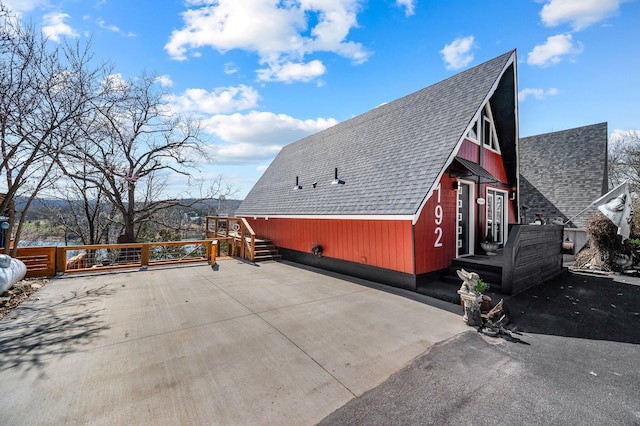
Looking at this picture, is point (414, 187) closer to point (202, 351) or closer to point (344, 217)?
point (344, 217)

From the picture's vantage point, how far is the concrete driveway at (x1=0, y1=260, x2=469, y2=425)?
2.54 metres

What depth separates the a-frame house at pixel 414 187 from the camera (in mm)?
6797

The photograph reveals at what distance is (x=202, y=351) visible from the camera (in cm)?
364

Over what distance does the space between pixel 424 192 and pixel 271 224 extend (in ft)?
26.6

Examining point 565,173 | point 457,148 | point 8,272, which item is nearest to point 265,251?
point 8,272

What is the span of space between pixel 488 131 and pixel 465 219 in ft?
12.1

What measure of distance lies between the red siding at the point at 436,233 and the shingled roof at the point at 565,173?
7509mm

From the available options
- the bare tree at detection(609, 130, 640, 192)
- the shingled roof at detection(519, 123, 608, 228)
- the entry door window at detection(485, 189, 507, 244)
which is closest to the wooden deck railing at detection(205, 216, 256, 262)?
the entry door window at detection(485, 189, 507, 244)

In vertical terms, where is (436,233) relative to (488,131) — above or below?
below

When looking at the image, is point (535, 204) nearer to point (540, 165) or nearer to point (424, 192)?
point (540, 165)

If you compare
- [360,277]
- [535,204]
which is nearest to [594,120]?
[535,204]

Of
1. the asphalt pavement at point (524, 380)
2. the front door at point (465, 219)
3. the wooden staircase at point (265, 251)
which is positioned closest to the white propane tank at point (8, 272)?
the wooden staircase at point (265, 251)

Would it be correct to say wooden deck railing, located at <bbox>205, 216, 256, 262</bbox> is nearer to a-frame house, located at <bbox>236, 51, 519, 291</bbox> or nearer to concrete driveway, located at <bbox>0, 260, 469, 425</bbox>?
a-frame house, located at <bbox>236, 51, 519, 291</bbox>

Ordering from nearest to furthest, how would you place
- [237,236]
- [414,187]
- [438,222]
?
[414,187], [438,222], [237,236]
